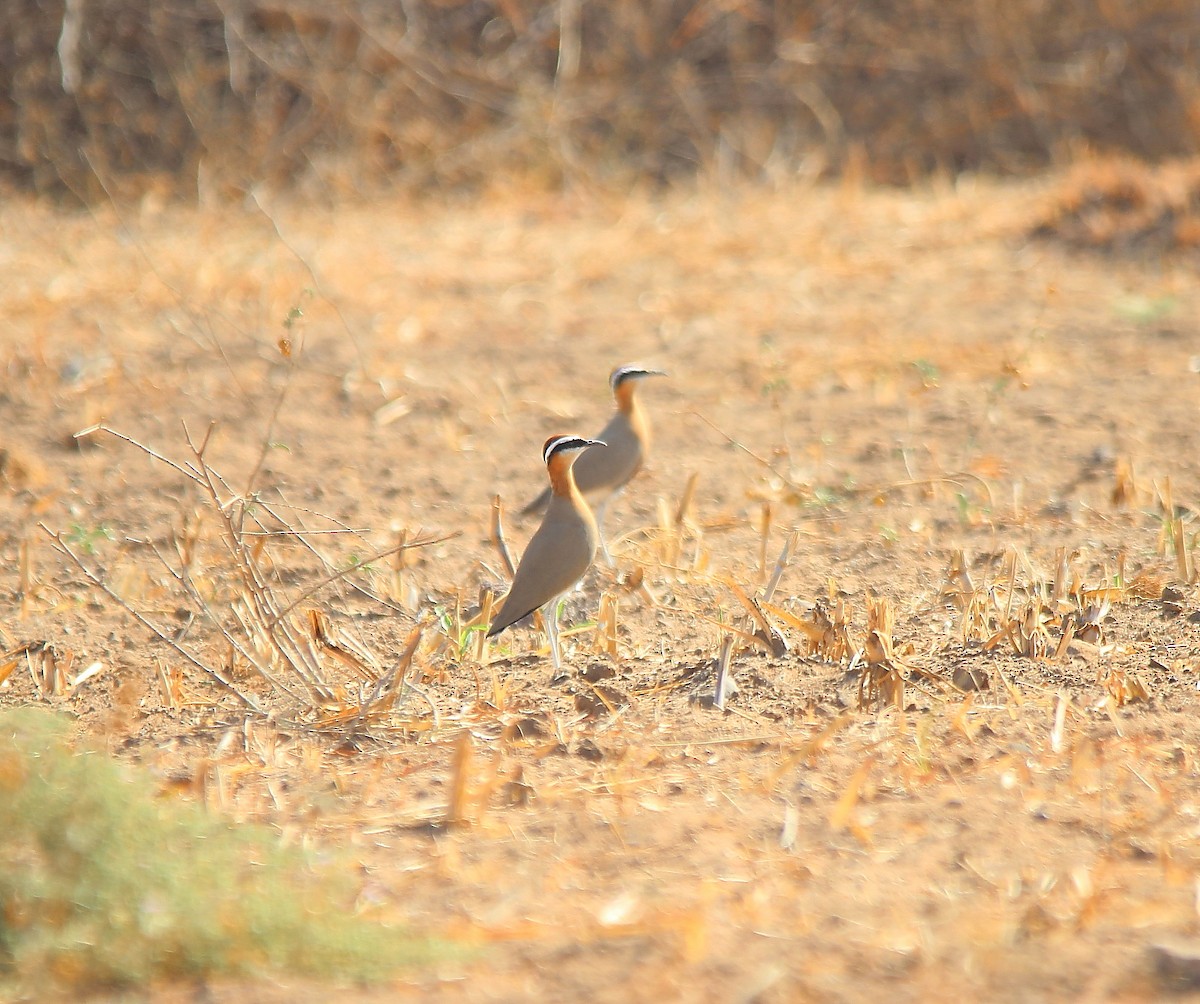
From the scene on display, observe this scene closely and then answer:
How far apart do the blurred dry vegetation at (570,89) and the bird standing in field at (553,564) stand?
6.60 metres

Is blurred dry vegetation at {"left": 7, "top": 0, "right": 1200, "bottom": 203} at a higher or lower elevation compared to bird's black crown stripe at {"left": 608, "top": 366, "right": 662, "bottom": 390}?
higher

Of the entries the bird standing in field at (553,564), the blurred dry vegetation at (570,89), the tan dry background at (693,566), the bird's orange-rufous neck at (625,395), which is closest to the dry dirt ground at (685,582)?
the tan dry background at (693,566)

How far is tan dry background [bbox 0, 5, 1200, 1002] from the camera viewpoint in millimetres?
2934

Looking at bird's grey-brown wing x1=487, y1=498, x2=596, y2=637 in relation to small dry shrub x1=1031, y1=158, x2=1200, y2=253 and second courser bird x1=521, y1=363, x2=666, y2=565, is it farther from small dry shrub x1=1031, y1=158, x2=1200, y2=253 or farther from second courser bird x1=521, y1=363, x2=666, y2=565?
small dry shrub x1=1031, y1=158, x2=1200, y2=253

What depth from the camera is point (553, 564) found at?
4.38 m

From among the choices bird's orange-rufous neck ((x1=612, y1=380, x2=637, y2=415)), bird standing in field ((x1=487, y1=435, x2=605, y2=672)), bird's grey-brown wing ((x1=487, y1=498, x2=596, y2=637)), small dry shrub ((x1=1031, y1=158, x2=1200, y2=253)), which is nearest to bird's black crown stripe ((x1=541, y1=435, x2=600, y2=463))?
bird standing in field ((x1=487, y1=435, x2=605, y2=672))

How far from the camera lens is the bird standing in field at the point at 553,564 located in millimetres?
4336

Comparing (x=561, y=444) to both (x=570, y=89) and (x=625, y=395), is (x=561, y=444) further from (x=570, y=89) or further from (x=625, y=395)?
(x=570, y=89)

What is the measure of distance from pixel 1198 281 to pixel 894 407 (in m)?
2.51

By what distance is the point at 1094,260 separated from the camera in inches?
337

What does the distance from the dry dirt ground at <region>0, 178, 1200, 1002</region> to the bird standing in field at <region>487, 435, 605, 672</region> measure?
14cm

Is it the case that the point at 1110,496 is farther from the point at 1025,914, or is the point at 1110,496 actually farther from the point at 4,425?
the point at 4,425

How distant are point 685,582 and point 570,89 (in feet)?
24.0

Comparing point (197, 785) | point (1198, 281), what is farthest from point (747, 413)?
point (197, 785)
